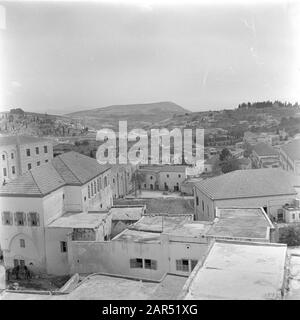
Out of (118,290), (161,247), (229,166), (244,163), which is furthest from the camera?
(244,163)

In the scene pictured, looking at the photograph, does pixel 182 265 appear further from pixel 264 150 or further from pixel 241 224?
pixel 264 150

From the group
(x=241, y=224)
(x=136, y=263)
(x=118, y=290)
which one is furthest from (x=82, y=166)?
(x=118, y=290)

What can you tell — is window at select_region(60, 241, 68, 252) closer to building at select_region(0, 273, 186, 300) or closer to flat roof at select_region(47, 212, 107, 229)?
flat roof at select_region(47, 212, 107, 229)

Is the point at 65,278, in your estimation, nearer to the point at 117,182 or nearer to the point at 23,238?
the point at 23,238

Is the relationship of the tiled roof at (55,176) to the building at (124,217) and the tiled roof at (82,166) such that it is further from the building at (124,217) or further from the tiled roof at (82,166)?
the building at (124,217)

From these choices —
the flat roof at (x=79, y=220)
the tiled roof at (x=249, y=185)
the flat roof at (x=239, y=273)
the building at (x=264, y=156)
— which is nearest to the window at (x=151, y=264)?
the flat roof at (x=79, y=220)

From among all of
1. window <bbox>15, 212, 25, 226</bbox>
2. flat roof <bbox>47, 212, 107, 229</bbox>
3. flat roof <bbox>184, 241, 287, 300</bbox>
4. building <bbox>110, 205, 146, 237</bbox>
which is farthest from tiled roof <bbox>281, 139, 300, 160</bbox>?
flat roof <bbox>184, 241, 287, 300</bbox>
